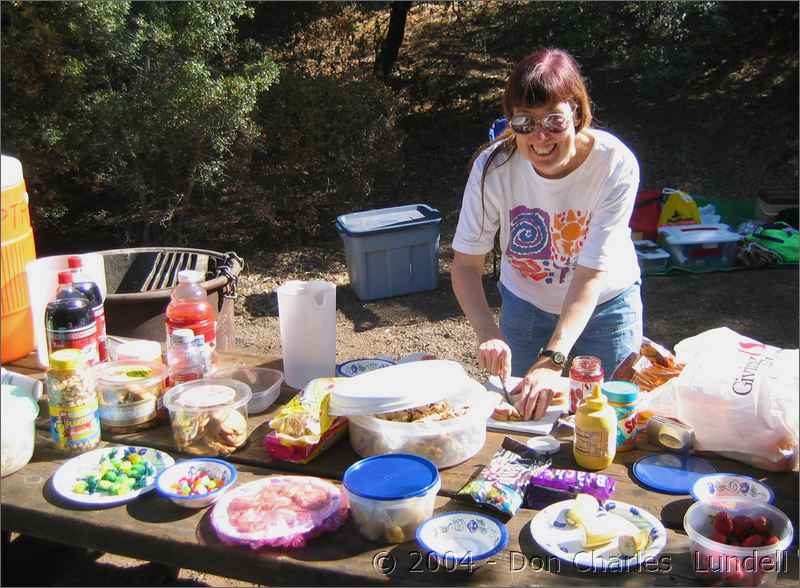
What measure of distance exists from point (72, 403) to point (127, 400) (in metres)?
0.19

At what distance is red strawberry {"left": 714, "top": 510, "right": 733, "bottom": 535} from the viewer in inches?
60.9

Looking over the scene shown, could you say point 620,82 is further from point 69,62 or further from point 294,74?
point 69,62

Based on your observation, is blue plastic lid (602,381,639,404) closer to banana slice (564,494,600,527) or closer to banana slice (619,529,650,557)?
banana slice (564,494,600,527)

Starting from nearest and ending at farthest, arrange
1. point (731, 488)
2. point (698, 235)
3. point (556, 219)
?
1. point (731, 488)
2. point (556, 219)
3. point (698, 235)

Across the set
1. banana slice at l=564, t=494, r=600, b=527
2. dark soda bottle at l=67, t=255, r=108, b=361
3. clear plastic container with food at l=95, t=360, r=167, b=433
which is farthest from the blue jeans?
dark soda bottle at l=67, t=255, r=108, b=361

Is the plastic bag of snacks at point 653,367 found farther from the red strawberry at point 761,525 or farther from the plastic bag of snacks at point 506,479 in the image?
the red strawberry at point 761,525

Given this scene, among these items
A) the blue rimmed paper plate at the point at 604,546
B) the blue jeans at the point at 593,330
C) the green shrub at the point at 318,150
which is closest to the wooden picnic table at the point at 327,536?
the blue rimmed paper plate at the point at 604,546

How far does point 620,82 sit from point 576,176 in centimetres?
723

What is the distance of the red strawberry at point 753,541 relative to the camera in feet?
4.94

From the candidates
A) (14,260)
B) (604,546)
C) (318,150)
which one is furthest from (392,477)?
(318,150)

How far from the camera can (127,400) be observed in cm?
210

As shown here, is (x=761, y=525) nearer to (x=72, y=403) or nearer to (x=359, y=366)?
(x=359, y=366)

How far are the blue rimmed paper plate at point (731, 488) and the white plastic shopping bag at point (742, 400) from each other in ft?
0.33

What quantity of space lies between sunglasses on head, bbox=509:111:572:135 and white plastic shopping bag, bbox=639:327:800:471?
0.71 metres
